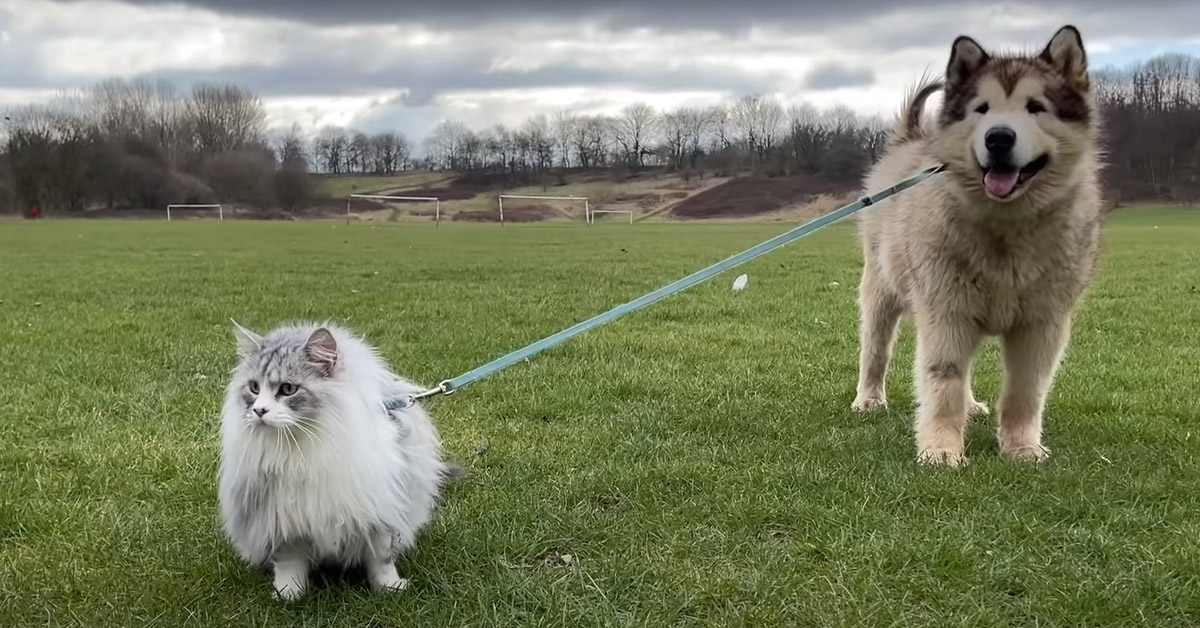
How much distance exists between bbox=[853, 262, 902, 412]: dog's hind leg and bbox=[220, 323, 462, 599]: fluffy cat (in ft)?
12.4

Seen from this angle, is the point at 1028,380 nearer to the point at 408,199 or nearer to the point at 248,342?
the point at 248,342

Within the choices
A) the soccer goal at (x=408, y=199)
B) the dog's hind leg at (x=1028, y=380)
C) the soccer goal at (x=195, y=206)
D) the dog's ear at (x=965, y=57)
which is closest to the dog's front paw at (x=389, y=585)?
the dog's hind leg at (x=1028, y=380)

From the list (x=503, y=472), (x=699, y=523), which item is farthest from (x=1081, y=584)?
(x=503, y=472)

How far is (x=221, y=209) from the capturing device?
6906 centimetres

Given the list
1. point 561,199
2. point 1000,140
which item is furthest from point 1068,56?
point 561,199

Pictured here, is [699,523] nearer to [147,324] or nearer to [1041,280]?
[1041,280]

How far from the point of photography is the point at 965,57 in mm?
4484

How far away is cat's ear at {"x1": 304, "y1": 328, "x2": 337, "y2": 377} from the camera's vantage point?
10.1 ft

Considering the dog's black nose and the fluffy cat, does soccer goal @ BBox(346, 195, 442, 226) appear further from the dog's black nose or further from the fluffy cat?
the fluffy cat

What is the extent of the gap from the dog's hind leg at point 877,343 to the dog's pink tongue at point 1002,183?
5.96 ft

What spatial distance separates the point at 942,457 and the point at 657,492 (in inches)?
62.0

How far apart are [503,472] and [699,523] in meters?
1.15

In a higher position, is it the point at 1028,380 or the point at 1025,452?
the point at 1028,380

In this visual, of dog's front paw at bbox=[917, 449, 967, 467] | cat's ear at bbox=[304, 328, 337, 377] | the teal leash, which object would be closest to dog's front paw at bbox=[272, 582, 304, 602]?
cat's ear at bbox=[304, 328, 337, 377]
